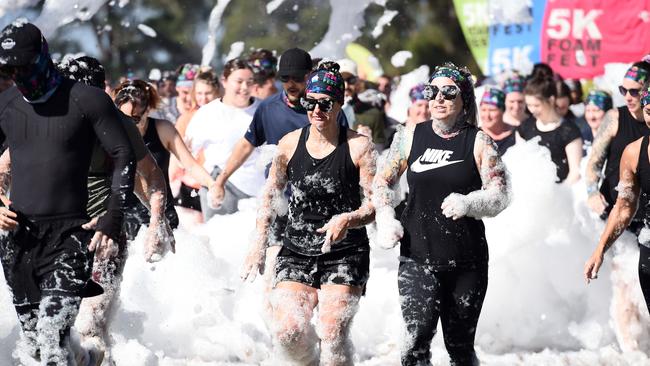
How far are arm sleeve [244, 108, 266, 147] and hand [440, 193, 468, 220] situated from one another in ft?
8.92

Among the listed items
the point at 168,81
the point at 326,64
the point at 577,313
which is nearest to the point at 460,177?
the point at 326,64

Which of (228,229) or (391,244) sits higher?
(391,244)

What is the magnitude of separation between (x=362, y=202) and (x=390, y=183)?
12.6 inches

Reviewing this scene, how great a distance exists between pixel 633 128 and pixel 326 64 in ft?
8.47

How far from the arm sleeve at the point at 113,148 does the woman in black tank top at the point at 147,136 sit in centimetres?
186

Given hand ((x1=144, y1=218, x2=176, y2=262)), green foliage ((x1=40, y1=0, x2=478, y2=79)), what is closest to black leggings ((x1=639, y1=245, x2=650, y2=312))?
hand ((x1=144, y1=218, x2=176, y2=262))

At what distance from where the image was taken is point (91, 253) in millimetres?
Answer: 6016

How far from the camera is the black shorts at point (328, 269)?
265 inches

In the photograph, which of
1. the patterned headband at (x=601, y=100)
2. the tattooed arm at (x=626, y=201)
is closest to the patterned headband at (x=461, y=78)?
the tattooed arm at (x=626, y=201)

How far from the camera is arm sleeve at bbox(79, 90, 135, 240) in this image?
595 centimetres

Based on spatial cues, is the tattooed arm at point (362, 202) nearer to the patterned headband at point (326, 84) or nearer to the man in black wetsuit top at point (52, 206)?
the patterned headband at point (326, 84)

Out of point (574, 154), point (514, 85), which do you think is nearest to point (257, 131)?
point (574, 154)

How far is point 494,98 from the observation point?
37.2 feet

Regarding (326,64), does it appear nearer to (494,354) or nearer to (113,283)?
(113,283)
